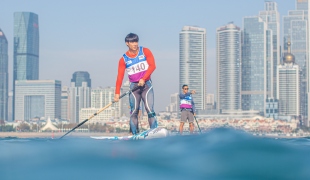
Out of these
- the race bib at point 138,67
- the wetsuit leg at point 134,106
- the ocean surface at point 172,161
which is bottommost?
the ocean surface at point 172,161

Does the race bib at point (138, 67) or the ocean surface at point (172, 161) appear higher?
the race bib at point (138, 67)

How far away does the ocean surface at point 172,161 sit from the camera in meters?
7.04

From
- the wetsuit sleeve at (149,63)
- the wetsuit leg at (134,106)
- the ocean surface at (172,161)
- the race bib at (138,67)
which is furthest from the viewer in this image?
the wetsuit leg at (134,106)

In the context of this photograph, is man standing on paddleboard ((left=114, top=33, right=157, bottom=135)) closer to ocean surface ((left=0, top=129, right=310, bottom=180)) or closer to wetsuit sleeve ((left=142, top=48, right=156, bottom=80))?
wetsuit sleeve ((left=142, top=48, right=156, bottom=80))

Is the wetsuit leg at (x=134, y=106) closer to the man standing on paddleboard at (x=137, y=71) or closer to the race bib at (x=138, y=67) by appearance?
the man standing on paddleboard at (x=137, y=71)

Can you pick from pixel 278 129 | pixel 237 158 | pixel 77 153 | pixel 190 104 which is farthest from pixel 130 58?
pixel 278 129

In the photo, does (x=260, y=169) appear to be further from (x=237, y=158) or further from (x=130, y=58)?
(x=130, y=58)

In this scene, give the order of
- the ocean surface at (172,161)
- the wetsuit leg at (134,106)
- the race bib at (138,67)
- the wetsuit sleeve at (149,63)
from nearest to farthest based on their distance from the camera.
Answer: the ocean surface at (172,161) < the wetsuit sleeve at (149,63) < the race bib at (138,67) < the wetsuit leg at (134,106)

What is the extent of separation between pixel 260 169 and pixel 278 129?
7342 inches

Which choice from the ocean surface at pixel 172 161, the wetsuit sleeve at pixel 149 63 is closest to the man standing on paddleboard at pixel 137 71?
the wetsuit sleeve at pixel 149 63

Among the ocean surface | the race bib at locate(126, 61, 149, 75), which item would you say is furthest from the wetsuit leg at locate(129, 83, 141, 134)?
the ocean surface

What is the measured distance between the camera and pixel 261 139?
816 centimetres

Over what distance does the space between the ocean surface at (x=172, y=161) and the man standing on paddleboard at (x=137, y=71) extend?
437cm

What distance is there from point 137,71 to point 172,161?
5.44 m
